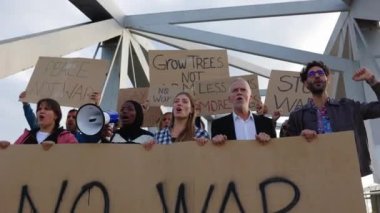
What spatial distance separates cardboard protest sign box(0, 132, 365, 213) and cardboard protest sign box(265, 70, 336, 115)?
2.04m

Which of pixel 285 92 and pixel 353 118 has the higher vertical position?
pixel 285 92

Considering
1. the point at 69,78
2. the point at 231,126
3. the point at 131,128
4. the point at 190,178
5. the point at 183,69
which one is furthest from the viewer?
the point at 183,69

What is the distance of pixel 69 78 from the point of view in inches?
165

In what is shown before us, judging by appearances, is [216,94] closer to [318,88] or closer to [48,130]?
[318,88]

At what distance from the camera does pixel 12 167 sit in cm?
250

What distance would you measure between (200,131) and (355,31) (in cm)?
567

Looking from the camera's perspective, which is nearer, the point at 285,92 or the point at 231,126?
the point at 231,126

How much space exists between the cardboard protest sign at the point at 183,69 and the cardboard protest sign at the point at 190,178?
2186 mm

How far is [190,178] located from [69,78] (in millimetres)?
2225

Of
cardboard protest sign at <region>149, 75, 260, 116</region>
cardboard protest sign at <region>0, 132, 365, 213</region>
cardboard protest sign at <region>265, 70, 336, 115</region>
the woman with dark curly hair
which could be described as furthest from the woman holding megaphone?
cardboard protest sign at <region>265, 70, 336, 115</region>

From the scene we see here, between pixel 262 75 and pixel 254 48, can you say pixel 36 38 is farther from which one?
pixel 262 75

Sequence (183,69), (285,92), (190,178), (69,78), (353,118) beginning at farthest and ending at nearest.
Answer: (183,69)
(285,92)
(69,78)
(353,118)
(190,178)

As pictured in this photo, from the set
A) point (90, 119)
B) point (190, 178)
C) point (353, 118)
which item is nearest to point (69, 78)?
point (90, 119)

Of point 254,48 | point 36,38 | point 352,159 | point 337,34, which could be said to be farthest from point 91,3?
point 352,159
